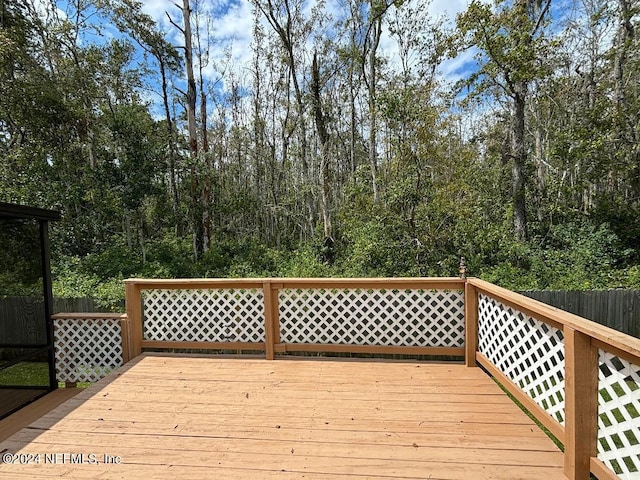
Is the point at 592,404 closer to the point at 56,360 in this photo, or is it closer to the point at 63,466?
the point at 63,466

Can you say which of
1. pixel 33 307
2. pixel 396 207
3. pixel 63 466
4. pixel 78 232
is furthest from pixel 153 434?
pixel 78 232

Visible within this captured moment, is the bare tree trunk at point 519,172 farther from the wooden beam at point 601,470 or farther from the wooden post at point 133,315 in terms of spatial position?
the wooden post at point 133,315

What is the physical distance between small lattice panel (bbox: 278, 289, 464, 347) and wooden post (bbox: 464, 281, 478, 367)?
0.08 meters

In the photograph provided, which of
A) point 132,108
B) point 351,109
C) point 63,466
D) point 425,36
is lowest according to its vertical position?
point 63,466

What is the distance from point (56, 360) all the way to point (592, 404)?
4922 mm

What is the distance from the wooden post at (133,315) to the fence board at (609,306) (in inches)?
221

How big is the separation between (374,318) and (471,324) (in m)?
0.94

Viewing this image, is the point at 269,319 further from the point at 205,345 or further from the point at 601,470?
the point at 601,470

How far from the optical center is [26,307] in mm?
4039

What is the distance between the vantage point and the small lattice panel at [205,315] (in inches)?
141

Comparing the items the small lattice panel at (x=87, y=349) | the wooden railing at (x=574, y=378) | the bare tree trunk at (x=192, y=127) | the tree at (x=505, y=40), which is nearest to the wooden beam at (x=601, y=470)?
the wooden railing at (x=574, y=378)

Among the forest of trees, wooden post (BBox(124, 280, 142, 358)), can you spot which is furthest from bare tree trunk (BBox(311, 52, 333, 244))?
wooden post (BBox(124, 280, 142, 358))

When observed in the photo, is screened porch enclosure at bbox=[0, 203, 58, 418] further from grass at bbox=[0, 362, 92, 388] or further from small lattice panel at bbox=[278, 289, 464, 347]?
small lattice panel at bbox=[278, 289, 464, 347]

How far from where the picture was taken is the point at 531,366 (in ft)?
7.57
